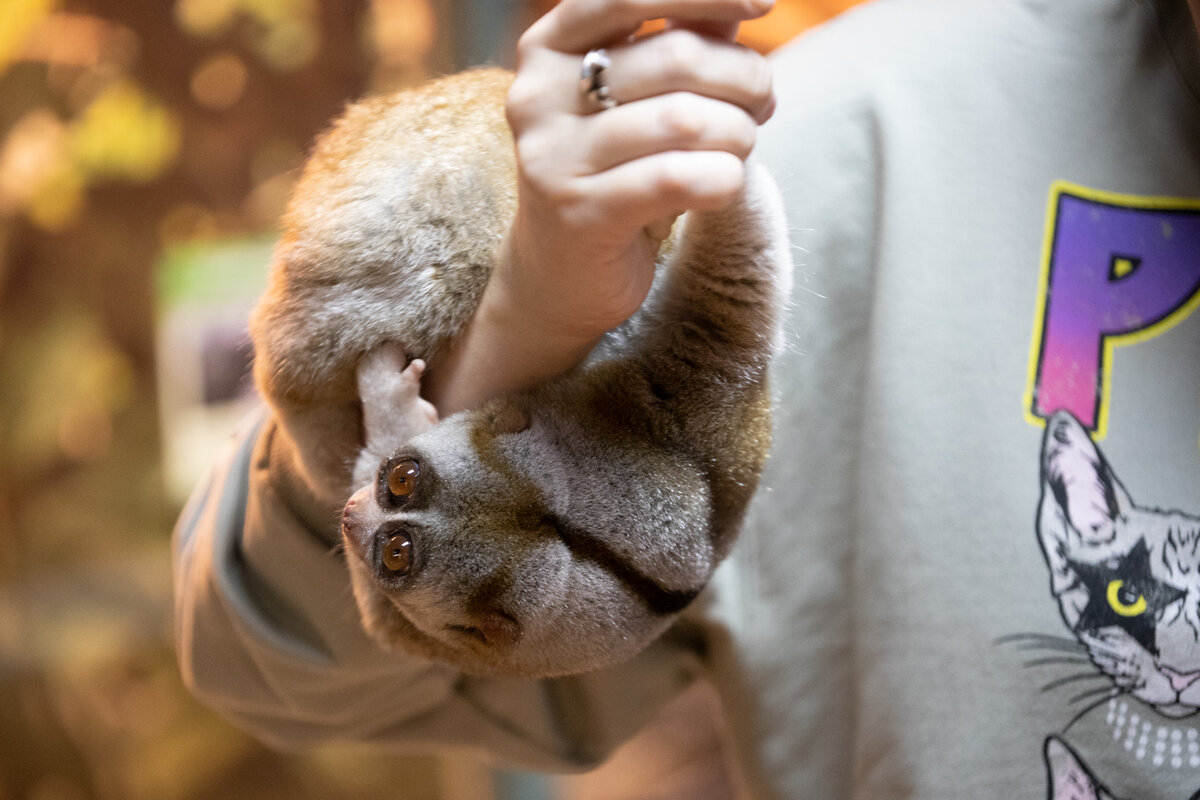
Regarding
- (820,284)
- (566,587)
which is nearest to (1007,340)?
(820,284)

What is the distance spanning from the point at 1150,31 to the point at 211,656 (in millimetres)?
1253

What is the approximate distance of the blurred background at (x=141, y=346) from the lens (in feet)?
6.56

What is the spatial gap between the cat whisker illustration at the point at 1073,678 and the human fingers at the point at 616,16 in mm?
692

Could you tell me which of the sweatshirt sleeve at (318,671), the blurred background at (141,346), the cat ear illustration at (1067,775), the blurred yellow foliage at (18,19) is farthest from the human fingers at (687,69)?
the blurred yellow foliage at (18,19)

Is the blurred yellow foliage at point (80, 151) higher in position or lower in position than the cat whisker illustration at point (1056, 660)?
higher

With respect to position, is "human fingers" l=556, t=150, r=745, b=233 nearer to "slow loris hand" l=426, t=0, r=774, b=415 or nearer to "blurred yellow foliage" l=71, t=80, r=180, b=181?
"slow loris hand" l=426, t=0, r=774, b=415

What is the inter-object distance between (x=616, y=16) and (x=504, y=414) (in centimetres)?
25

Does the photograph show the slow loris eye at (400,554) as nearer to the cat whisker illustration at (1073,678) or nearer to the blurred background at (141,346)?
the cat whisker illustration at (1073,678)

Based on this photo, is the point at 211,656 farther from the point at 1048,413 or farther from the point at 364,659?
the point at 1048,413

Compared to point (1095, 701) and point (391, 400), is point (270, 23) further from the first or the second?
point (1095, 701)

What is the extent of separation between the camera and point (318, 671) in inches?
35.3

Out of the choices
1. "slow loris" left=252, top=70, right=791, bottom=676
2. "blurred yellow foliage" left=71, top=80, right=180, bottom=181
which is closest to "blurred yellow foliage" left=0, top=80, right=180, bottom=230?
"blurred yellow foliage" left=71, top=80, right=180, bottom=181

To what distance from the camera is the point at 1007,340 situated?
36.2 inches

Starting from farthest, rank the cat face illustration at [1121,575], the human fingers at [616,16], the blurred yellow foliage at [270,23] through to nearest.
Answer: the blurred yellow foliage at [270,23]
the cat face illustration at [1121,575]
the human fingers at [616,16]
